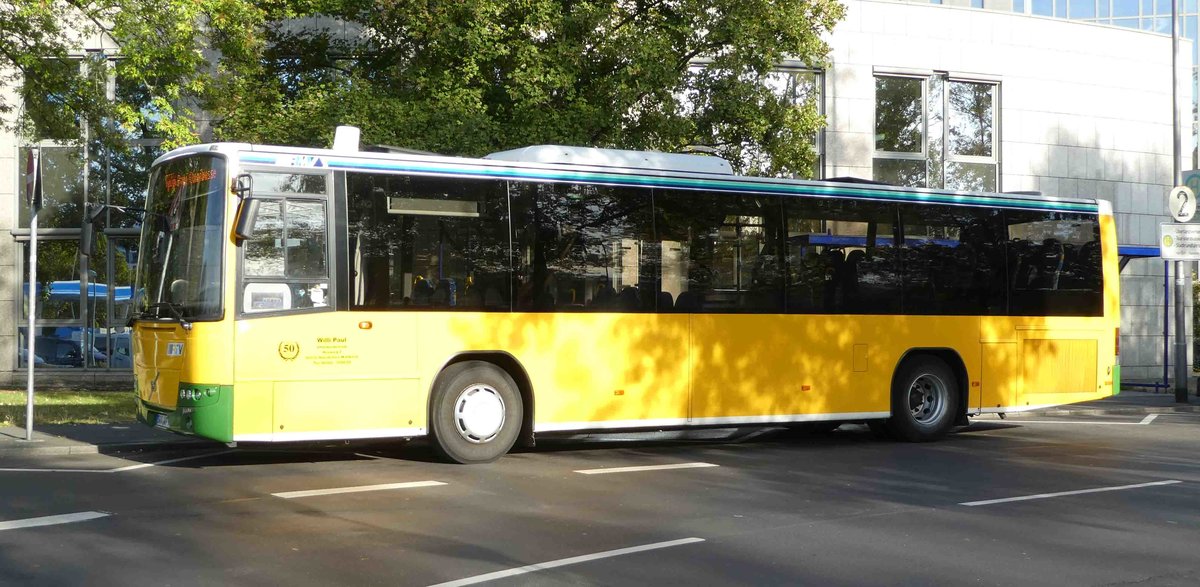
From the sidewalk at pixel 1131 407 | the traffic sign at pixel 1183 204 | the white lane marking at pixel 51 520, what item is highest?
the traffic sign at pixel 1183 204

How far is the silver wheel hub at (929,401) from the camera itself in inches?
592

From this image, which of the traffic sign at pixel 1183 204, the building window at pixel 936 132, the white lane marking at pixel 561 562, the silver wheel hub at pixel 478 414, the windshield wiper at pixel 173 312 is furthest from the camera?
→ the building window at pixel 936 132

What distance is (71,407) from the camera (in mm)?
18359

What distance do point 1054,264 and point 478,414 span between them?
27.3 ft

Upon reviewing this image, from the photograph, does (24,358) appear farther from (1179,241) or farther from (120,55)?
(1179,241)

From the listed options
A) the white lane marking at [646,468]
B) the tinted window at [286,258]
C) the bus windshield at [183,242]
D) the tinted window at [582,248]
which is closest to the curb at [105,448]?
the bus windshield at [183,242]

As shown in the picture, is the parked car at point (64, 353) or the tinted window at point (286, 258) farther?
the parked car at point (64, 353)

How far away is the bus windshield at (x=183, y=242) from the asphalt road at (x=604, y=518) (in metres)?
1.59

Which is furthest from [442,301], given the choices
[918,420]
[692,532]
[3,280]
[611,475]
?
[3,280]

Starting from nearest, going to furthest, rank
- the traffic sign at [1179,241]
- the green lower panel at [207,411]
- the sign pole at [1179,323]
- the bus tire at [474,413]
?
the green lower panel at [207,411]
the bus tire at [474,413]
the traffic sign at [1179,241]
the sign pole at [1179,323]

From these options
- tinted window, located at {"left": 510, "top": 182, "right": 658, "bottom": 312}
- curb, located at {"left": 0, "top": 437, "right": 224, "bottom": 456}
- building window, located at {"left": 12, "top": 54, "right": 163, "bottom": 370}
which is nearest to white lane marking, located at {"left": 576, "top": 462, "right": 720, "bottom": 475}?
tinted window, located at {"left": 510, "top": 182, "right": 658, "bottom": 312}

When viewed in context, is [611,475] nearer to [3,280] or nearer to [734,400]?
[734,400]

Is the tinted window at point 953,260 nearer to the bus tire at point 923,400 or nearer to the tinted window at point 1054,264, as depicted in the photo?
the tinted window at point 1054,264

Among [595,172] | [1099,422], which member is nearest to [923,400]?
[1099,422]
